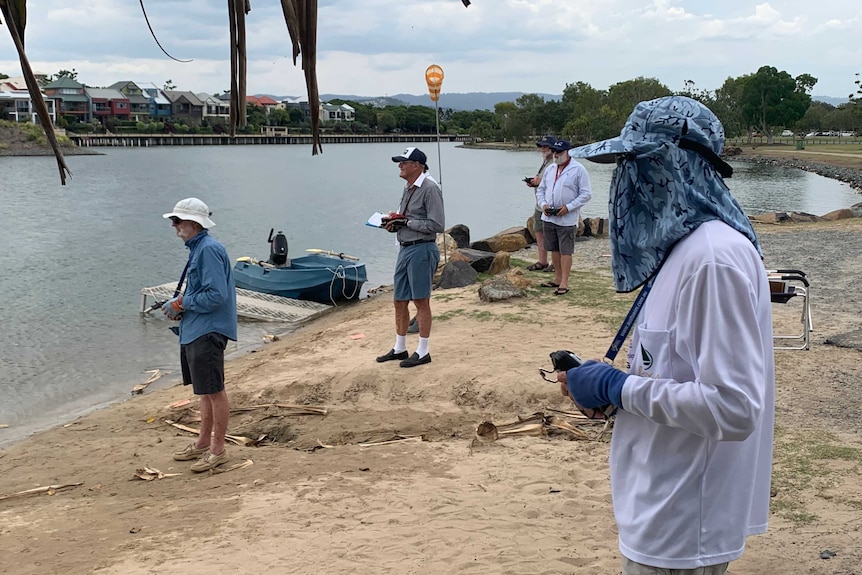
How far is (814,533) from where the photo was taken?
14.1ft

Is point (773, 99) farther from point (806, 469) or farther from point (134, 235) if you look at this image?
point (806, 469)

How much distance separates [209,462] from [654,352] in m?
5.05

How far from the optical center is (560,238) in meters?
10.8

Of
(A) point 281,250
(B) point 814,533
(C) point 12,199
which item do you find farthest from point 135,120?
(B) point 814,533

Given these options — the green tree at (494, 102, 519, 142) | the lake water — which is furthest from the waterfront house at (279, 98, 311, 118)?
the green tree at (494, 102, 519, 142)

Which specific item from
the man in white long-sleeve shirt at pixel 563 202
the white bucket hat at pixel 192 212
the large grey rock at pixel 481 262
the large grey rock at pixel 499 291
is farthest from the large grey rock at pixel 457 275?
the white bucket hat at pixel 192 212

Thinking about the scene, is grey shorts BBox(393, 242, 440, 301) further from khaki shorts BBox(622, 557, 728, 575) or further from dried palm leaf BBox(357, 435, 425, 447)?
khaki shorts BBox(622, 557, 728, 575)

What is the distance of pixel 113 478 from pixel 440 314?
4.98 metres

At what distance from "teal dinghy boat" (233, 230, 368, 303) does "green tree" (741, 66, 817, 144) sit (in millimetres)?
104539

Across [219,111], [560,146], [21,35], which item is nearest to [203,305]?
[219,111]

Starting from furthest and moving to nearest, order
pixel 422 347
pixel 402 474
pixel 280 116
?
pixel 280 116, pixel 422 347, pixel 402 474

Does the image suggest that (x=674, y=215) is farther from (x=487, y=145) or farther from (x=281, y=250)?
(x=487, y=145)

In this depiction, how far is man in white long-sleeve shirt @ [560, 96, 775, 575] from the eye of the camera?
1.93 meters

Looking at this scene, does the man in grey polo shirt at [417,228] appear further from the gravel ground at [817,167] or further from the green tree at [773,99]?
the green tree at [773,99]
